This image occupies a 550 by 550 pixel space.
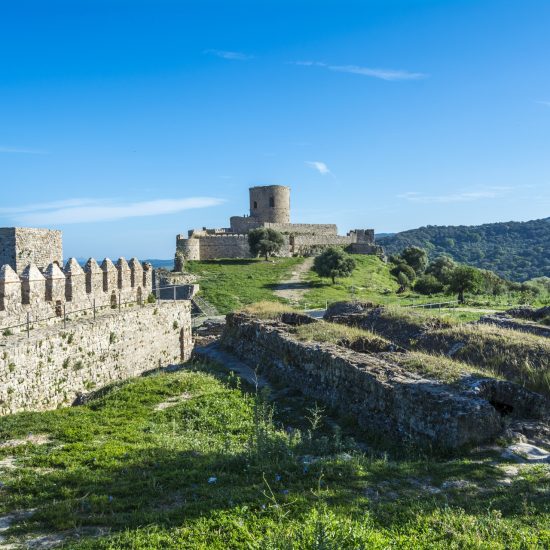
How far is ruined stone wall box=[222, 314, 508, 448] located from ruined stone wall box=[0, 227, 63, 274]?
878 centimetres

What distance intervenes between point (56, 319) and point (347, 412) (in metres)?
7.48

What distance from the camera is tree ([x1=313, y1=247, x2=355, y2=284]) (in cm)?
4731

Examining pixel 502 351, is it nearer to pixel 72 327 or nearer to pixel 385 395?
pixel 385 395

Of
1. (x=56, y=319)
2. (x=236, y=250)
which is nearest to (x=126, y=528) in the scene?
(x=56, y=319)

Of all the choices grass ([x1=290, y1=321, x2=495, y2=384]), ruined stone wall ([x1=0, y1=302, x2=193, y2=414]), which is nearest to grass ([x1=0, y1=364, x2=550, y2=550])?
ruined stone wall ([x1=0, y1=302, x2=193, y2=414])

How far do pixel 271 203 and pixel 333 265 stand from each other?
29.9 m

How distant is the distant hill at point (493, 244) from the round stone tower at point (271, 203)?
49000mm

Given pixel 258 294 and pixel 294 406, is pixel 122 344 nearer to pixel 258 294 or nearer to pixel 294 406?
pixel 294 406

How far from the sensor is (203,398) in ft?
33.6

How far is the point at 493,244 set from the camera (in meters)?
145

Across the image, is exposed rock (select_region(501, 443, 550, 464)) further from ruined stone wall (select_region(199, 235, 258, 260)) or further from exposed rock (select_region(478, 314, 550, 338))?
ruined stone wall (select_region(199, 235, 258, 260))

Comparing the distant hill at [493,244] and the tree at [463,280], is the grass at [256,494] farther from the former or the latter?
the distant hill at [493,244]

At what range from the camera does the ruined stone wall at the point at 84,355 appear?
932 centimetres

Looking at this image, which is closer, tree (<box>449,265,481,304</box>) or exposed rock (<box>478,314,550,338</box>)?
exposed rock (<box>478,314,550,338</box>)
